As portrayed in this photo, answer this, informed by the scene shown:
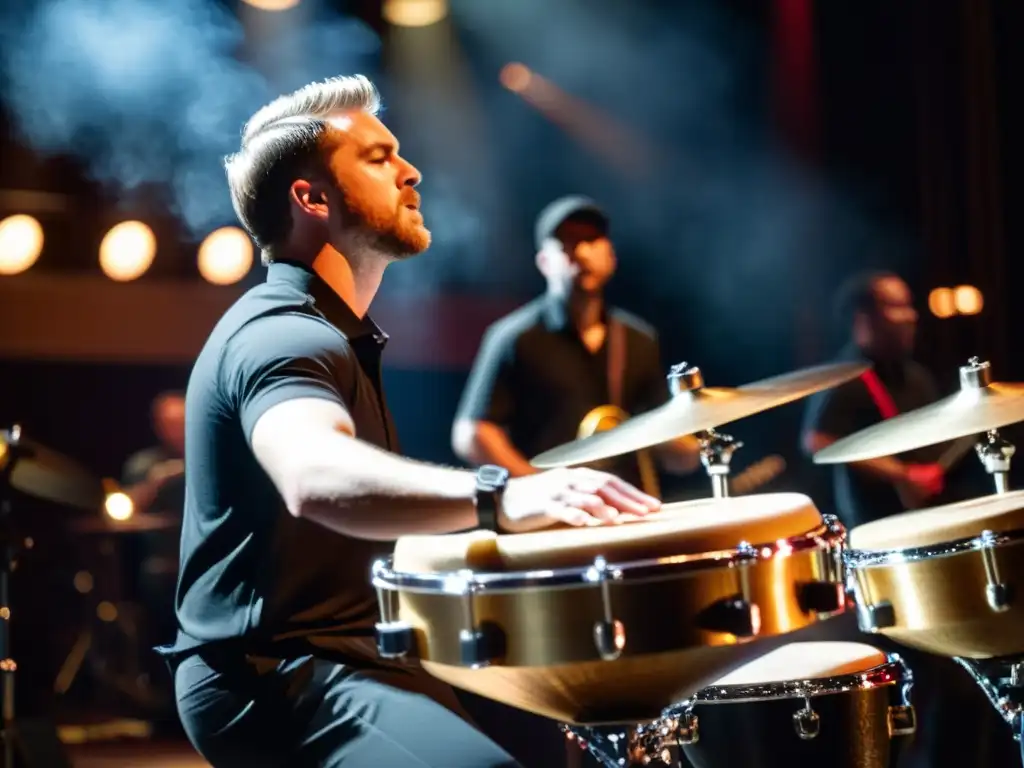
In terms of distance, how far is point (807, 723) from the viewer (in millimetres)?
2432

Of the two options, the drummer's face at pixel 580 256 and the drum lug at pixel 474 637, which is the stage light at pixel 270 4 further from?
the drum lug at pixel 474 637

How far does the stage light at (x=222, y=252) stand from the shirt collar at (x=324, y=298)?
22.6 ft

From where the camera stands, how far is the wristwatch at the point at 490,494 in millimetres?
1511

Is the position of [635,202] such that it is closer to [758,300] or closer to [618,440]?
[758,300]

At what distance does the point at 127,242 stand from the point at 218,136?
1.02 meters

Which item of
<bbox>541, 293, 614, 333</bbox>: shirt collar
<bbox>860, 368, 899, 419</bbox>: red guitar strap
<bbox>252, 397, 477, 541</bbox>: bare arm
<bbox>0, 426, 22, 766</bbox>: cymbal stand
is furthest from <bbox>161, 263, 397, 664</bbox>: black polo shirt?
<bbox>860, 368, 899, 419</bbox>: red guitar strap

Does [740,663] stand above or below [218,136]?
below

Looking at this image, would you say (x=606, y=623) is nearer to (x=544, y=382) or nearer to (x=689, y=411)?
(x=689, y=411)

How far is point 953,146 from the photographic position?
19.5 ft

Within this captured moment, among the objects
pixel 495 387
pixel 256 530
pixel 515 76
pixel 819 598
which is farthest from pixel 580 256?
pixel 515 76

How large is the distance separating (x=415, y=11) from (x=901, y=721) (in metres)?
6.35

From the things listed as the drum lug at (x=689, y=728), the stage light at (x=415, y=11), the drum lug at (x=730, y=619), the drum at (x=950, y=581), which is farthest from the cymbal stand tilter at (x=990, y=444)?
the stage light at (x=415, y=11)

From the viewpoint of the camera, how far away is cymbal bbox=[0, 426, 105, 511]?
13.3ft

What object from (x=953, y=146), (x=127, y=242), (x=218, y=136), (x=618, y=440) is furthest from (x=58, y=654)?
(x=618, y=440)
